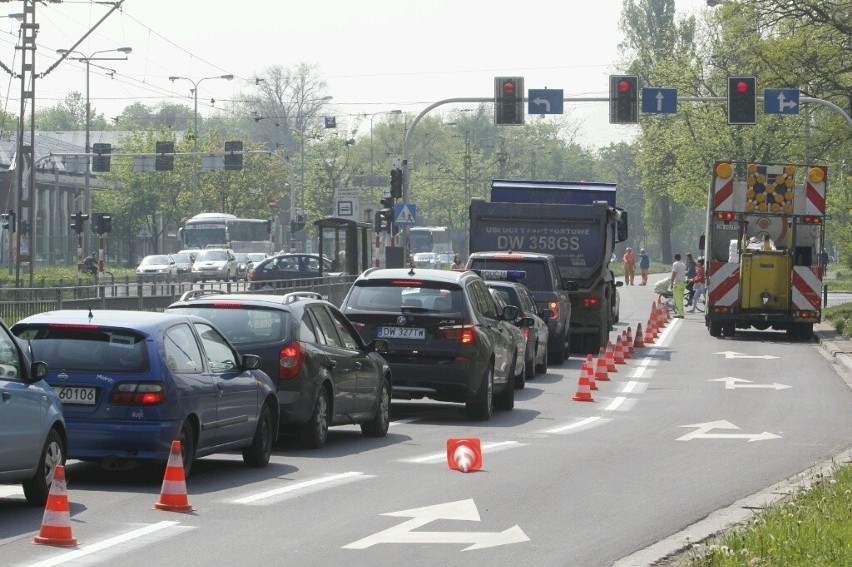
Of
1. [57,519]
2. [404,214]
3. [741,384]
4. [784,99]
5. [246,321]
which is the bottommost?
[741,384]

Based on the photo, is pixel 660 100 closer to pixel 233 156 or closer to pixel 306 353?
pixel 306 353

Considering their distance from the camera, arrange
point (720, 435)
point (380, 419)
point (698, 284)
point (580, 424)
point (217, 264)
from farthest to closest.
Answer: point (217, 264) < point (698, 284) < point (580, 424) < point (720, 435) < point (380, 419)

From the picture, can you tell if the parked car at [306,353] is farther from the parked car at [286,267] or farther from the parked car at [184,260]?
the parked car at [184,260]

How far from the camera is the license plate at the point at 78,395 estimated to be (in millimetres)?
11812

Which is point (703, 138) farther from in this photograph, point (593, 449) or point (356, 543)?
point (356, 543)

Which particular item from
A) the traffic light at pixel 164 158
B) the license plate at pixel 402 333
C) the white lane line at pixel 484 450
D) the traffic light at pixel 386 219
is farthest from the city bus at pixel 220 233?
the white lane line at pixel 484 450

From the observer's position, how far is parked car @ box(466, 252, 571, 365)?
28203mm

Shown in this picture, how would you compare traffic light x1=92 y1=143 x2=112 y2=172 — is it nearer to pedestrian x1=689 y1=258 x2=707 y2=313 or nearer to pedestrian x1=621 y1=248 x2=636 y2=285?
pedestrian x1=621 y1=248 x2=636 y2=285

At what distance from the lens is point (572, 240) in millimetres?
32031

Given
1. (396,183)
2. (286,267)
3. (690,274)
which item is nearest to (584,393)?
(396,183)

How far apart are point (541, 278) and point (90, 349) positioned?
56.3ft

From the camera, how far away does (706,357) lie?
31.4 m

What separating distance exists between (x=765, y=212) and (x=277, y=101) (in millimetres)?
107225

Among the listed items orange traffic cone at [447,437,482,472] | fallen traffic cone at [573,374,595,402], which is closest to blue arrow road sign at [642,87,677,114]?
fallen traffic cone at [573,374,595,402]
